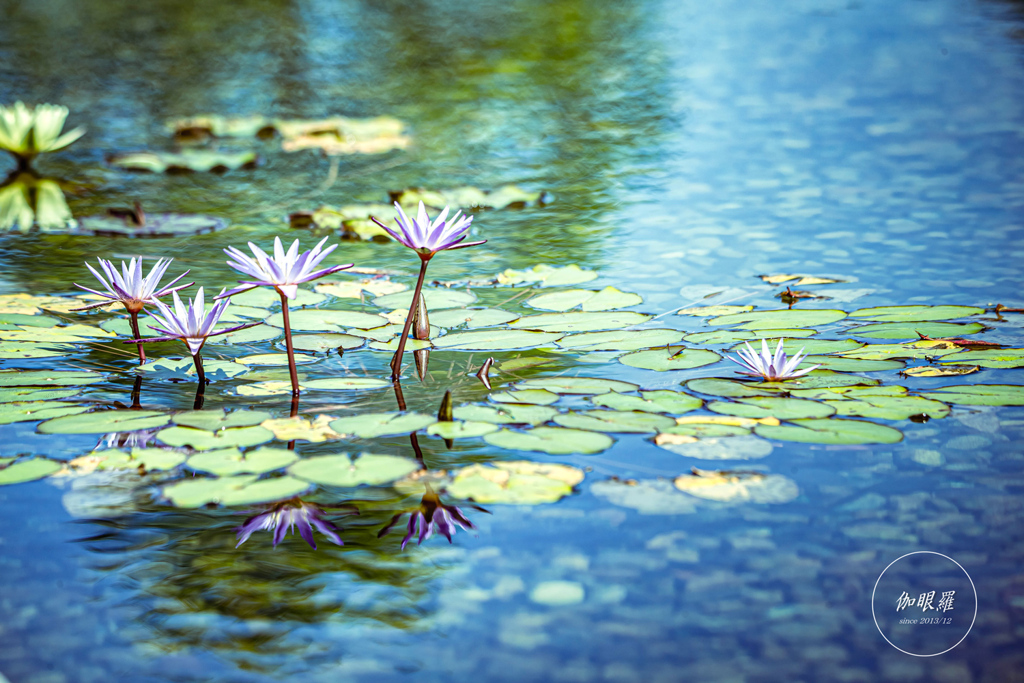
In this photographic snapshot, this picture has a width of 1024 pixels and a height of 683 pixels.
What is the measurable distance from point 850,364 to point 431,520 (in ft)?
3.34

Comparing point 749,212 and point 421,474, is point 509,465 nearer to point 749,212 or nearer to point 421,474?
point 421,474

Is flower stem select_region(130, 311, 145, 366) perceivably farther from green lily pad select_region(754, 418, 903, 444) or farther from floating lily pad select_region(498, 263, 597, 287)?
green lily pad select_region(754, 418, 903, 444)

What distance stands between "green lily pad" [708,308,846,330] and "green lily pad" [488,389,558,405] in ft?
1.98

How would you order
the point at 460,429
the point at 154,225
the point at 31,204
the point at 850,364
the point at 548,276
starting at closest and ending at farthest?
the point at 460,429
the point at 850,364
the point at 548,276
the point at 154,225
the point at 31,204

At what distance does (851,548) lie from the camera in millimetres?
1381

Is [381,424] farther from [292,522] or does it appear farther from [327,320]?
[327,320]

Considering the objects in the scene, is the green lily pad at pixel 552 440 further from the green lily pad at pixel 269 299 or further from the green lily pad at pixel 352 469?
the green lily pad at pixel 269 299

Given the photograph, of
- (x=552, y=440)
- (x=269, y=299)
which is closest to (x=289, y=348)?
(x=552, y=440)

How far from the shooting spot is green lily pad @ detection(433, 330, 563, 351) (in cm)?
209

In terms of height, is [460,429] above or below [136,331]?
below

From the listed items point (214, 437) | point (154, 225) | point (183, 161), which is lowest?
point (214, 437)

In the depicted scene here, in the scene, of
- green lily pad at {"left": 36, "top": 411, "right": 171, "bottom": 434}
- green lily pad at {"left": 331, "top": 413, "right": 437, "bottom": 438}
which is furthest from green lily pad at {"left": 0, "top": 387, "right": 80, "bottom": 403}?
green lily pad at {"left": 331, "top": 413, "right": 437, "bottom": 438}

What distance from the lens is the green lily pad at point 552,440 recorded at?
1.61m

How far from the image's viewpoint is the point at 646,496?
4.95 feet
